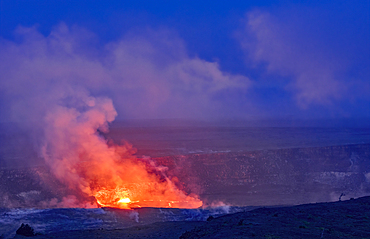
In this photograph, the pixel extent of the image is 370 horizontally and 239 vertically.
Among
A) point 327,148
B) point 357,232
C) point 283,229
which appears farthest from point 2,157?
point 327,148

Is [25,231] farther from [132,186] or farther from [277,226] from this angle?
[277,226]

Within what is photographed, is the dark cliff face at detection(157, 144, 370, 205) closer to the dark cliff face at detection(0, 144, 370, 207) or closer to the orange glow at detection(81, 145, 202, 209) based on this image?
the dark cliff face at detection(0, 144, 370, 207)

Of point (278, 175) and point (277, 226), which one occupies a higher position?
point (278, 175)

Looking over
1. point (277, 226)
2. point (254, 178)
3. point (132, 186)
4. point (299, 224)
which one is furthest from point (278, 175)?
point (277, 226)

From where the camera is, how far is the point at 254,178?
4275 centimetres

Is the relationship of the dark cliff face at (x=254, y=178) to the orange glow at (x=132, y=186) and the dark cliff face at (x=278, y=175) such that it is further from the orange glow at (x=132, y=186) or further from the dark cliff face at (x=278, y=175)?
the orange glow at (x=132, y=186)

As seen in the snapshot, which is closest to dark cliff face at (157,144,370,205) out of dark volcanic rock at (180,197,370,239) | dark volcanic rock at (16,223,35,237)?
dark volcanic rock at (180,197,370,239)

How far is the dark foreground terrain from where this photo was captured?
17766 mm

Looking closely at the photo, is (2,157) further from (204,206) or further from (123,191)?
(204,206)

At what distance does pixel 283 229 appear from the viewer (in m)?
18.6

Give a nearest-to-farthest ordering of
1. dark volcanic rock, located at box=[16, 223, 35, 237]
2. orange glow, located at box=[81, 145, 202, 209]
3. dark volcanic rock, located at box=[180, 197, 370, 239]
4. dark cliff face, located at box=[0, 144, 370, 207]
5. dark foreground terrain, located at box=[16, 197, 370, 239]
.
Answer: dark volcanic rock, located at box=[180, 197, 370, 239], dark foreground terrain, located at box=[16, 197, 370, 239], dark volcanic rock, located at box=[16, 223, 35, 237], orange glow, located at box=[81, 145, 202, 209], dark cliff face, located at box=[0, 144, 370, 207]

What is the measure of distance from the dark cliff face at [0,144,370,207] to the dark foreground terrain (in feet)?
34.4

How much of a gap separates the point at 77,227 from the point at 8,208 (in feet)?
27.8

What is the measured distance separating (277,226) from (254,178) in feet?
78.0
